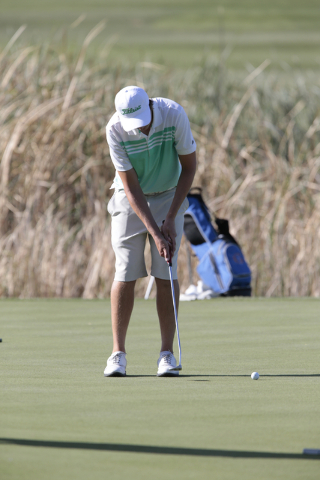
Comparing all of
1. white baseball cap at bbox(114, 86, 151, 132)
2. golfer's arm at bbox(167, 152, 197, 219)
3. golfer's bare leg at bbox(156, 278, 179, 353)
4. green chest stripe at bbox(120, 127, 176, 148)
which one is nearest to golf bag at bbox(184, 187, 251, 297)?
golfer's bare leg at bbox(156, 278, 179, 353)

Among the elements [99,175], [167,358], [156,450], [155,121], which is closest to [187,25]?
[99,175]

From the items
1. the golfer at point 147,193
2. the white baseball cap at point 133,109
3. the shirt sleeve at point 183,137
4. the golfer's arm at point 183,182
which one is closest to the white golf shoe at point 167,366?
the golfer at point 147,193

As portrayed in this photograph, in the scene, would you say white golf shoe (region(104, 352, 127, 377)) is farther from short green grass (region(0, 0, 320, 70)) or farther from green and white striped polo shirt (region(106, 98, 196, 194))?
short green grass (region(0, 0, 320, 70))

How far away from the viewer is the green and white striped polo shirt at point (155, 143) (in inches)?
169

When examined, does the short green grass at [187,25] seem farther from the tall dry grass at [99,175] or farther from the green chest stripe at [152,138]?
the green chest stripe at [152,138]

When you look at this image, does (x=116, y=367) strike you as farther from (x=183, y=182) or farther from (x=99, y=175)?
(x=99, y=175)

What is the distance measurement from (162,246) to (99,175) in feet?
19.7

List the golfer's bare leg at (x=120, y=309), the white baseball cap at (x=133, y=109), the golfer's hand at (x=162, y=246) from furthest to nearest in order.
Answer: the golfer's bare leg at (x=120, y=309) < the golfer's hand at (x=162, y=246) < the white baseball cap at (x=133, y=109)

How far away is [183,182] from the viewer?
4.37m

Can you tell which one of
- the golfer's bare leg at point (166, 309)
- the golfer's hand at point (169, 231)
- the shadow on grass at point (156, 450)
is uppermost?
the golfer's hand at point (169, 231)

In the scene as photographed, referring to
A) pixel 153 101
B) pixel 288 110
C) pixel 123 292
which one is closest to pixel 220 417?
pixel 123 292

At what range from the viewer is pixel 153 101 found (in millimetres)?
4336

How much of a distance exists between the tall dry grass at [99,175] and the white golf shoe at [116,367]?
4.22m

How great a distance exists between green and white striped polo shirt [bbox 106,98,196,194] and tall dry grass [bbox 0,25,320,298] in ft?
13.8
